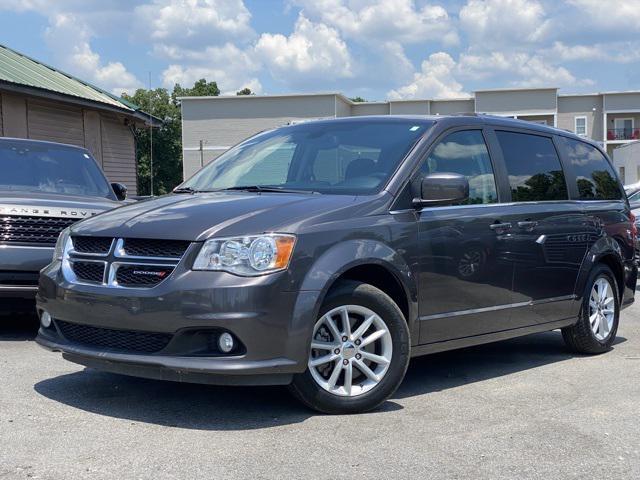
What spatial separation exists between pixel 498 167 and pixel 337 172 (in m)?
1.36

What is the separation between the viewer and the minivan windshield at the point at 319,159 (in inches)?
206

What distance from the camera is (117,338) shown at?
177 inches

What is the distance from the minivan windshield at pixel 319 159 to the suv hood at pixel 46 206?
1.53 metres

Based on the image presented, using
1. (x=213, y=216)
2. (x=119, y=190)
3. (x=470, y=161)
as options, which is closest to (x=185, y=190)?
(x=213, y=216)

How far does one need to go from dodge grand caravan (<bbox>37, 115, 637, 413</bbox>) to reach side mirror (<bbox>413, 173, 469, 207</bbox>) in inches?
0.4

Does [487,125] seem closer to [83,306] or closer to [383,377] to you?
[383,377]

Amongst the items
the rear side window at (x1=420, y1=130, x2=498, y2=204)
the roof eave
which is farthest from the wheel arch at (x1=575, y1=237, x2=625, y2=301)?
the roof eave

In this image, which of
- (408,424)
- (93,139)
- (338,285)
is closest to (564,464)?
(408,424)

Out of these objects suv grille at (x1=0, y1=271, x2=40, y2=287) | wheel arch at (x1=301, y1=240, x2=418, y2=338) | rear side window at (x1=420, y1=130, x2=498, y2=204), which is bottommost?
suv grille at (x1=0, y1=271, x2=40, y2=287)

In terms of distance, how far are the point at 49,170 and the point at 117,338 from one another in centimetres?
457

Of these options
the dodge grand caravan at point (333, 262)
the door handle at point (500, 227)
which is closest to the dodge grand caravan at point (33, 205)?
the dodge grand caravan at point (333, 262)

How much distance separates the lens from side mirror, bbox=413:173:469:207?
498 centimetres

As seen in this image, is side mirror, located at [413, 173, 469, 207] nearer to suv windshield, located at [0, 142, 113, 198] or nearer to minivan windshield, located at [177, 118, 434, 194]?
minivan windshield, located at [177, 118, 434, 194]

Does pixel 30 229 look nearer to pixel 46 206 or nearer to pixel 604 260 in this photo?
pixel 46 206
